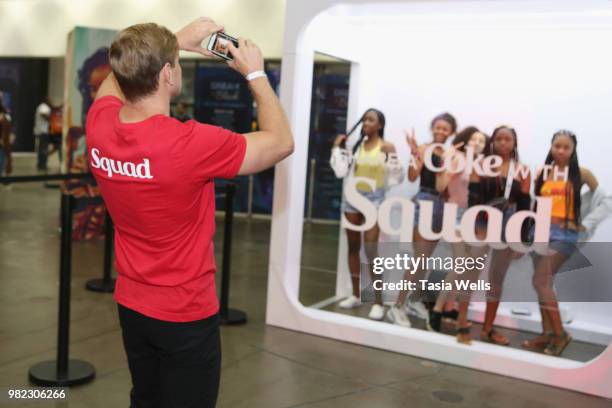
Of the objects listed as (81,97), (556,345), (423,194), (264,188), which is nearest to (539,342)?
(556,345)

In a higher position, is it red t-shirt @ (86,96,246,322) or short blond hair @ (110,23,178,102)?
short blond hair @ (110,23,178,102)

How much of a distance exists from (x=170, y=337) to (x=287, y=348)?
248cm

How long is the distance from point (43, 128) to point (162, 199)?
12.8 m

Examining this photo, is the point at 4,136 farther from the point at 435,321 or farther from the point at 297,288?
the point at 435,321

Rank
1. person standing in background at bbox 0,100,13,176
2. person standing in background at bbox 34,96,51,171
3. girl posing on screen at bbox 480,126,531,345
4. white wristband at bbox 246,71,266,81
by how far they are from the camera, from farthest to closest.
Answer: person standing in background at bbox 34,96,51,171 < person standing in background at bbox 0,100,13,176 < girl posing on screen at bbox 480,126,531,345 < white wristband at bbox 246,71,266,81

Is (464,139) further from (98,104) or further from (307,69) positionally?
(98,104)

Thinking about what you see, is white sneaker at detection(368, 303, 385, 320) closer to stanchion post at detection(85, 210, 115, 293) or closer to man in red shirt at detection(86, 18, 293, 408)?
stanchion post at detection(85, 210, 115, 293)

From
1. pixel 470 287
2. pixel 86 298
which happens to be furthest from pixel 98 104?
pixel 86 298

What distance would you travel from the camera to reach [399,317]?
472 cm

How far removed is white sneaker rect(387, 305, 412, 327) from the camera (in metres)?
4.70

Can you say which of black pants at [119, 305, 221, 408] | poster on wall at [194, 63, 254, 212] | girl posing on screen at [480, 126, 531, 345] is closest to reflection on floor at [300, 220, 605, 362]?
girl posing on screen at [480, 126, 531, 345]

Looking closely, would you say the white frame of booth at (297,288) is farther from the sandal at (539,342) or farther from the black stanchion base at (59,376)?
the black stanchion base at (59,376)

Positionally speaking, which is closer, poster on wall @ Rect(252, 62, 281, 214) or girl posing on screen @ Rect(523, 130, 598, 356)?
girl posing on screen @ Rect(523, 130, 598, 356)

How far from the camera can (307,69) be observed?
15.3 ft
